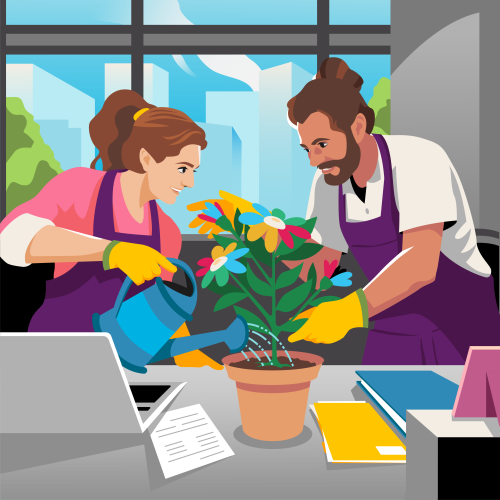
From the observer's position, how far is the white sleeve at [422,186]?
1.44 meters

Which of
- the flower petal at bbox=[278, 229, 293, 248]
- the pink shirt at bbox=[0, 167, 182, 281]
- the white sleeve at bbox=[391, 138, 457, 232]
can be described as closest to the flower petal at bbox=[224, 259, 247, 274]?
the flower petal at bbox=[278, 229, 293, 248]

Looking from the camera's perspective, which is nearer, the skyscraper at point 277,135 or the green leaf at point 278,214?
the green leaf at point 278,214

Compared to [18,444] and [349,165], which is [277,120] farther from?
[18,444]

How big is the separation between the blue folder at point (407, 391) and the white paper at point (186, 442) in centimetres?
31

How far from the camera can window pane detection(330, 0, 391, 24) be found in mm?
2498

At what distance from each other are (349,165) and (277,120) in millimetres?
1102

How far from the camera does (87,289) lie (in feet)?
5.25

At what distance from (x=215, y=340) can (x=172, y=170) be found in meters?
0.86

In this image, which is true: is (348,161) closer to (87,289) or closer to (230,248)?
(230,248)

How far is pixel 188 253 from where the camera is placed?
2479mm

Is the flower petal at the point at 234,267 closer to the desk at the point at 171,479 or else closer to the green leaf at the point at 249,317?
the green leaf at the point at 249,317

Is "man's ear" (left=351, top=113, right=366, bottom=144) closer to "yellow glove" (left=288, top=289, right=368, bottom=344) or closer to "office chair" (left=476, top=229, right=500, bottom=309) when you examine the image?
"yellow glove" (left=288, top=289, right=368, bottom=344)

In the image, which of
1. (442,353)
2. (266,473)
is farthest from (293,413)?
(442,353)

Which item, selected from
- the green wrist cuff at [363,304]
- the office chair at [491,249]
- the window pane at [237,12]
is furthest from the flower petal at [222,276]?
the window pane at [237,12]
